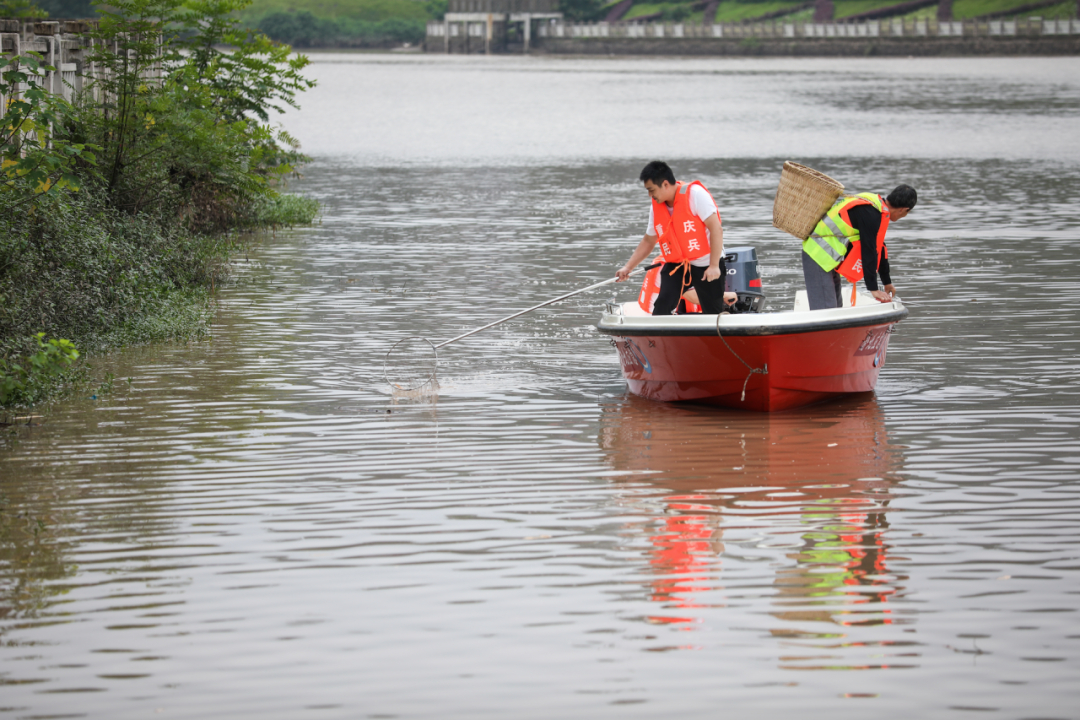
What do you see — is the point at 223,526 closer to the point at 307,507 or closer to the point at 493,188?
the point at 307,507

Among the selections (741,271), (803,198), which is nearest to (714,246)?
(803,198)

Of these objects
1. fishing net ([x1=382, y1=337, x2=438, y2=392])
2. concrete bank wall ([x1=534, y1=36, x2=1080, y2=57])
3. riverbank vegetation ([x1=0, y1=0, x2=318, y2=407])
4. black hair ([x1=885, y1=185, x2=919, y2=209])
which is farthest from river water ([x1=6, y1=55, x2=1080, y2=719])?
concrete bank wall ([x1=534, y1=36, x2=1080, y2=57])

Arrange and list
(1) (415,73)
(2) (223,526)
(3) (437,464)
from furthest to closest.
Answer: (1) (415,73) → (3) (437,464) → (2) (223,526)

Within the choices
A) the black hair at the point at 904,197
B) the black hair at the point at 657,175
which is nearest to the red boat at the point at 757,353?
the black hair at the point at 904,197

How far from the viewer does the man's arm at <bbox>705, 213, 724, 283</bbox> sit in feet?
31.9

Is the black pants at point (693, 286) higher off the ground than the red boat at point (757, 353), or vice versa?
the black pants at point (693, 286)

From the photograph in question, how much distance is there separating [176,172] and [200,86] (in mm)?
1325

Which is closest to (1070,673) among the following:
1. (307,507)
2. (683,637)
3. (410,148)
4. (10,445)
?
(683,637)

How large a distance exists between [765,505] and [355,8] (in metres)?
162

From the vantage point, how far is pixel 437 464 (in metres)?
8.54

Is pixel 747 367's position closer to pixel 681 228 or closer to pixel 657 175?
pixel 681 228

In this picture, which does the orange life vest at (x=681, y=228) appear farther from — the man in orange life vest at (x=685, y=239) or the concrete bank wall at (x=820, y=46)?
the concrete bank wall at (x=820, y=46)

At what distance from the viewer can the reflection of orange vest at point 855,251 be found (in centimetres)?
1002

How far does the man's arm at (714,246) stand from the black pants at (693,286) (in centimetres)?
11
